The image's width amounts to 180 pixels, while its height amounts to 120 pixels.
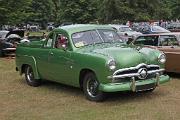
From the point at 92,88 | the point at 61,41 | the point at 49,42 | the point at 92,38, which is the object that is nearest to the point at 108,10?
the point at 49,42

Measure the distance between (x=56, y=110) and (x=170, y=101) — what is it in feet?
8.25

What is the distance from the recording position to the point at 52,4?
277 ft

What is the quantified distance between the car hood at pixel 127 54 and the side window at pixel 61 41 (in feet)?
3.10

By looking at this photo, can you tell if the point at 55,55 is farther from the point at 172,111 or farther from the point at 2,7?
the point at 2,7

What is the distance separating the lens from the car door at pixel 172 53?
12469 mm

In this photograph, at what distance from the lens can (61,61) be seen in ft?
34.4

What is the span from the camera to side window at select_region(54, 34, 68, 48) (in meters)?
10.6

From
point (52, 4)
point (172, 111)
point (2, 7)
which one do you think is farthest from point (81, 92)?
point (52, 4)

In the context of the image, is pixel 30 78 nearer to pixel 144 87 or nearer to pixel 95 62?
pixel 95 62

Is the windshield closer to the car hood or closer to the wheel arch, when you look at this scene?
the car hood

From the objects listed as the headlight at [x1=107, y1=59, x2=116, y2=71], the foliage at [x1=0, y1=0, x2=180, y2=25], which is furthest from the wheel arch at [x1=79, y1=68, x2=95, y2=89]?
the foliage at [x1=0, y1=0, x2=180, y2=25]

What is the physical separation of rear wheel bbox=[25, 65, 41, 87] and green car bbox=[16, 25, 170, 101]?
38cm

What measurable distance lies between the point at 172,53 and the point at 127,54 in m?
3.54

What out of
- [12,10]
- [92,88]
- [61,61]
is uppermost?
[12,10]
